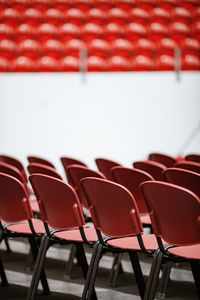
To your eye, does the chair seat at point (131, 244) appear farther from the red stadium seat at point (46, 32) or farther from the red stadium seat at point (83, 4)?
the red stadium seat at point (83, 4)

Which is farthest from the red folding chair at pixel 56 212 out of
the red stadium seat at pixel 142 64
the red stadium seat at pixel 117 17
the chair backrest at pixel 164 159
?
the red stadium seat at pixel 117 17

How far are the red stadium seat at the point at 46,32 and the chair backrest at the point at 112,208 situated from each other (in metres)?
5.87

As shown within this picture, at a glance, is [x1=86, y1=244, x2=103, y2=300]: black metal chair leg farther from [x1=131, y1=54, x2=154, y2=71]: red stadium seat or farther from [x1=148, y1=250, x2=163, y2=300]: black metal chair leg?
[x1=131, y1=54, x2=154, y2=71]: red stadium seat

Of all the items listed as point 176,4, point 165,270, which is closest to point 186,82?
point 176,4

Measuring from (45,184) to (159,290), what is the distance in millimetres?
886

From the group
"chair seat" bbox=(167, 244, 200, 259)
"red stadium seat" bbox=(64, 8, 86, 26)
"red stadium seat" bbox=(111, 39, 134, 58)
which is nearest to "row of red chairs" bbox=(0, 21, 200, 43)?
"red stadium seat" bbox=(64, 8, 86, 26)

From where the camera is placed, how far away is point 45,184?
209cm

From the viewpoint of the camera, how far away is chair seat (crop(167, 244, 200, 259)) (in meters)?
1.82

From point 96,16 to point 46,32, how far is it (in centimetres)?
99

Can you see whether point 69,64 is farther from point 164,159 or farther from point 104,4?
point 164,159

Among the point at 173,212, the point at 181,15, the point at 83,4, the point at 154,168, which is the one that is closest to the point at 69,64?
the point at 83,4

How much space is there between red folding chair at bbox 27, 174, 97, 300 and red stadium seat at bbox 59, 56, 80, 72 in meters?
4.98

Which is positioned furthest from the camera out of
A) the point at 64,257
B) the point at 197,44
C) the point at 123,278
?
the point at 197,44

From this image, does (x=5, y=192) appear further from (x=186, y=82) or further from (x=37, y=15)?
(x=37, y=15)
